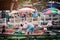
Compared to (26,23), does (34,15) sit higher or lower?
higher

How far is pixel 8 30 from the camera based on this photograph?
689 centimetres

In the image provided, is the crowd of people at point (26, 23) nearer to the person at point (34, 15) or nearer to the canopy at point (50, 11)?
the person at point (34, 15)

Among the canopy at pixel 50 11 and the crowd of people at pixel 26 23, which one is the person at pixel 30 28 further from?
the canopy at pixel 50 11

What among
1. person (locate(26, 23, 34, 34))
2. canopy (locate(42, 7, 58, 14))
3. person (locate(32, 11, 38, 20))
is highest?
canopy (locate(42, 7, 58, 14))

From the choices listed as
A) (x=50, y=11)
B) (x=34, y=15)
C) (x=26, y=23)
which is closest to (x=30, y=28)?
(x=26, y=23)

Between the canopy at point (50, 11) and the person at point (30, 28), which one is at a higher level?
the canopy at point (50, 11)

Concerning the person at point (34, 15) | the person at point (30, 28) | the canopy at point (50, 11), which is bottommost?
the person at point (30, 28)

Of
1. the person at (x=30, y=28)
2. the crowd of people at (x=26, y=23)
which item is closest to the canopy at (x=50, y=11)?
the crowd of people at (x=26, y=23)

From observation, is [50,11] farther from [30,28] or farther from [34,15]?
[30,28]

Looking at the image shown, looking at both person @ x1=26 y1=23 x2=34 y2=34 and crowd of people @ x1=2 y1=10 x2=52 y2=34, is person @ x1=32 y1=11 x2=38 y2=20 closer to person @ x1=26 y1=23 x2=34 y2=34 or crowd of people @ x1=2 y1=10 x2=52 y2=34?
crowd of people @ x1=2 y1=10 x2=52 y2=34

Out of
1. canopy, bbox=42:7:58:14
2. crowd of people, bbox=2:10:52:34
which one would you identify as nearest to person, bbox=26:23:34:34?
crowd of people, bbox=2:10:52:34

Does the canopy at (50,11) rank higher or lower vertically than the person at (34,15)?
higher

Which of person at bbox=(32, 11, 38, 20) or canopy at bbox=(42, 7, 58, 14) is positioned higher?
canopy at bbox=(42, 7, 58, 14)

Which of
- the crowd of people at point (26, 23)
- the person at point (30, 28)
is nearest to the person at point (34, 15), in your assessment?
the crowd of people at point (26, 23)
